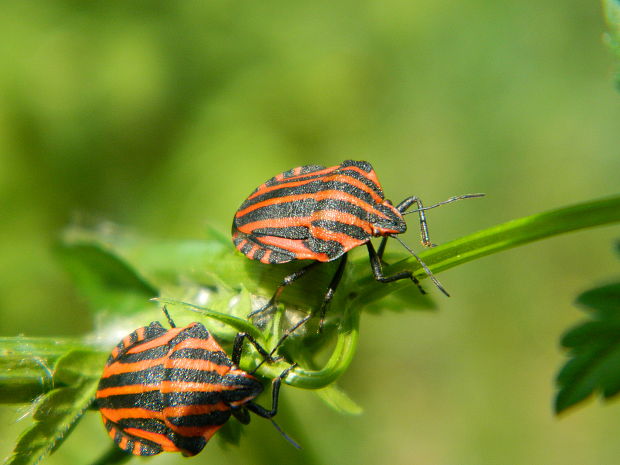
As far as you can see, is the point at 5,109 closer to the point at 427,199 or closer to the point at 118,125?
the point at 118,125

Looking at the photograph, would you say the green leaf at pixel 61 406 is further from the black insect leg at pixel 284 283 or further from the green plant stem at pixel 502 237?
the green plant stem at pixel 502 237

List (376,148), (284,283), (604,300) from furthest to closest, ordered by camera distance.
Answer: (376,148)
(284,283)
(604,300)

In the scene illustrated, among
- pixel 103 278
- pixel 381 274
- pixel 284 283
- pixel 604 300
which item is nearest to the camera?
pixel 604 300

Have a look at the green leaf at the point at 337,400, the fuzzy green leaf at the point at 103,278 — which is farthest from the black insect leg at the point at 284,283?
the fuzzy green leaf at the point at 103,278

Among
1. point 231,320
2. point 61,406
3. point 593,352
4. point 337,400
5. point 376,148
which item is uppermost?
point 376,148

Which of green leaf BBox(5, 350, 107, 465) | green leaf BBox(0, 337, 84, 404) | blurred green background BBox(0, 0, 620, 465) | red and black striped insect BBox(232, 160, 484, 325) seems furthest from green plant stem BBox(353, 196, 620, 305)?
blurred green background BBox(0, 0, 620, 465)

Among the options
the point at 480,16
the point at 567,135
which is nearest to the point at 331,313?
the point at 567,135

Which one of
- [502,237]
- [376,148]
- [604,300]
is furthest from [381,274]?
[376,148]

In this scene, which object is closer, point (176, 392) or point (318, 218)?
point (176, 392)

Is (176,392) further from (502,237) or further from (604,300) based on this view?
(604,300)
